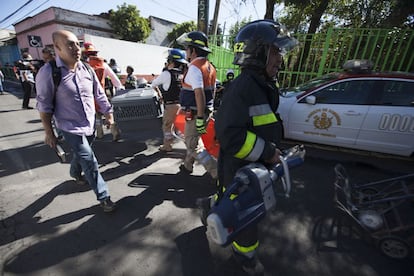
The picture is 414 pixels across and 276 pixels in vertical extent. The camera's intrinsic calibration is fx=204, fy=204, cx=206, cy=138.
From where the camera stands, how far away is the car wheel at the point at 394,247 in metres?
1.83

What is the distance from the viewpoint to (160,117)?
351 cm

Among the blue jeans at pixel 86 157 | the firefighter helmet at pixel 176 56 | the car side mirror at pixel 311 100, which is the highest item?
the firefighter helmet at pixel 176 56

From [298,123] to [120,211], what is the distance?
3432mm

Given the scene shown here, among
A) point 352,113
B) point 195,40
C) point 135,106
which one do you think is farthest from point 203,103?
point 352,113

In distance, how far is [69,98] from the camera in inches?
79.1

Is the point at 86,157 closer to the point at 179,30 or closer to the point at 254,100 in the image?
the point at 254,100

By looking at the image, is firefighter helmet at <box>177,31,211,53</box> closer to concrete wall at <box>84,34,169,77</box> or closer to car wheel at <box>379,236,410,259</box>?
car wheel at <box>379,236,410,259</box>

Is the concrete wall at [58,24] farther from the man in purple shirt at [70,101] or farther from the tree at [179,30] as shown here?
the man in purple shirt at [70,101]

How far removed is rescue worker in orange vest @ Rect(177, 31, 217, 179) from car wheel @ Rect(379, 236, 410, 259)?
1.81m

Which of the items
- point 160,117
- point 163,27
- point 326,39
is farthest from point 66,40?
point 163,27

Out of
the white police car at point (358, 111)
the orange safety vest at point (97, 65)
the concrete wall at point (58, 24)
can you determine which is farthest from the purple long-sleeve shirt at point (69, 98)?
the concrete wall at point (58, 24)

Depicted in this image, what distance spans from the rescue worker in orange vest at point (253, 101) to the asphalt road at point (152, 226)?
0.99m

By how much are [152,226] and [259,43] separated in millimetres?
2095

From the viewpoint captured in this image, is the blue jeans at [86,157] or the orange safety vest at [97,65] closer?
the blue jeans at [86,157]
